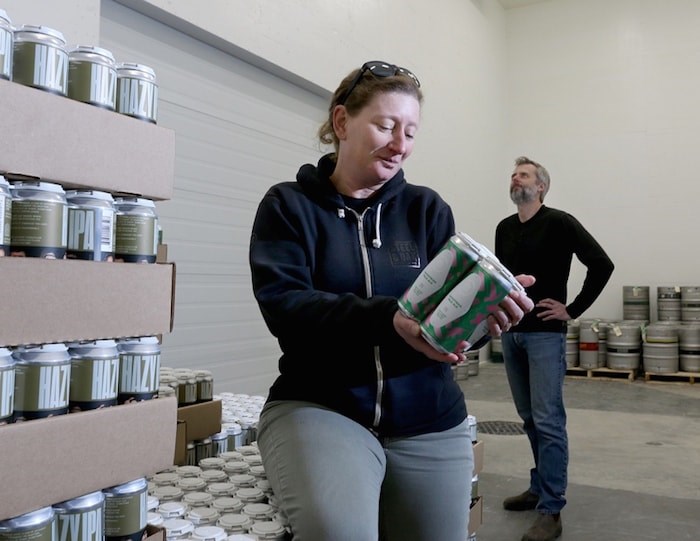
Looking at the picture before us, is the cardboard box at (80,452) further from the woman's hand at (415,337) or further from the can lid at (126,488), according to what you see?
the woman's hand at (415,337)

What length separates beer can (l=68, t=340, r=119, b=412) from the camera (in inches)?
55.2

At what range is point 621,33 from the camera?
32.8 feet

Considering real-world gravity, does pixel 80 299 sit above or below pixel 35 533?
above

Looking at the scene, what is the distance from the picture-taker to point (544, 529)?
3072mm

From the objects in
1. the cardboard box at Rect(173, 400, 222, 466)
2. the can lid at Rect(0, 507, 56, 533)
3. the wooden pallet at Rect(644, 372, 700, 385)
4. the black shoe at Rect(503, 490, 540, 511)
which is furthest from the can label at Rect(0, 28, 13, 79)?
the wooden pallet at Rect(644, 372, 700, 385)

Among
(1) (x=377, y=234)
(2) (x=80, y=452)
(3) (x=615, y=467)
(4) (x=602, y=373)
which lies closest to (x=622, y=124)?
(4) (x=602, y=373)

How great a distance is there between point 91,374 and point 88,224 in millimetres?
339

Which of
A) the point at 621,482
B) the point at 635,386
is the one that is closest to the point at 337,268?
the point at 621,482

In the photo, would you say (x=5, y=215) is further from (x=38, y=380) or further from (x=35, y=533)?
(x=35, y=533)

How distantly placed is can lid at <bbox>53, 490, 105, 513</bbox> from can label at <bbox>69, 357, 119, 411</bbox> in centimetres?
19

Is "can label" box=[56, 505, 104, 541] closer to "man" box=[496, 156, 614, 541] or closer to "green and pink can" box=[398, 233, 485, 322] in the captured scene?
"green and pink can" box=[398, 233, 485, 322]

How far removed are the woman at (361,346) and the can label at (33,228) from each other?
57 cm

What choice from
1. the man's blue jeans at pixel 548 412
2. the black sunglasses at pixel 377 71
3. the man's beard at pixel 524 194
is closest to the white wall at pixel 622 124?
the man's beard at pixel 524 194

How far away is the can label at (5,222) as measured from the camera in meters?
1.26
